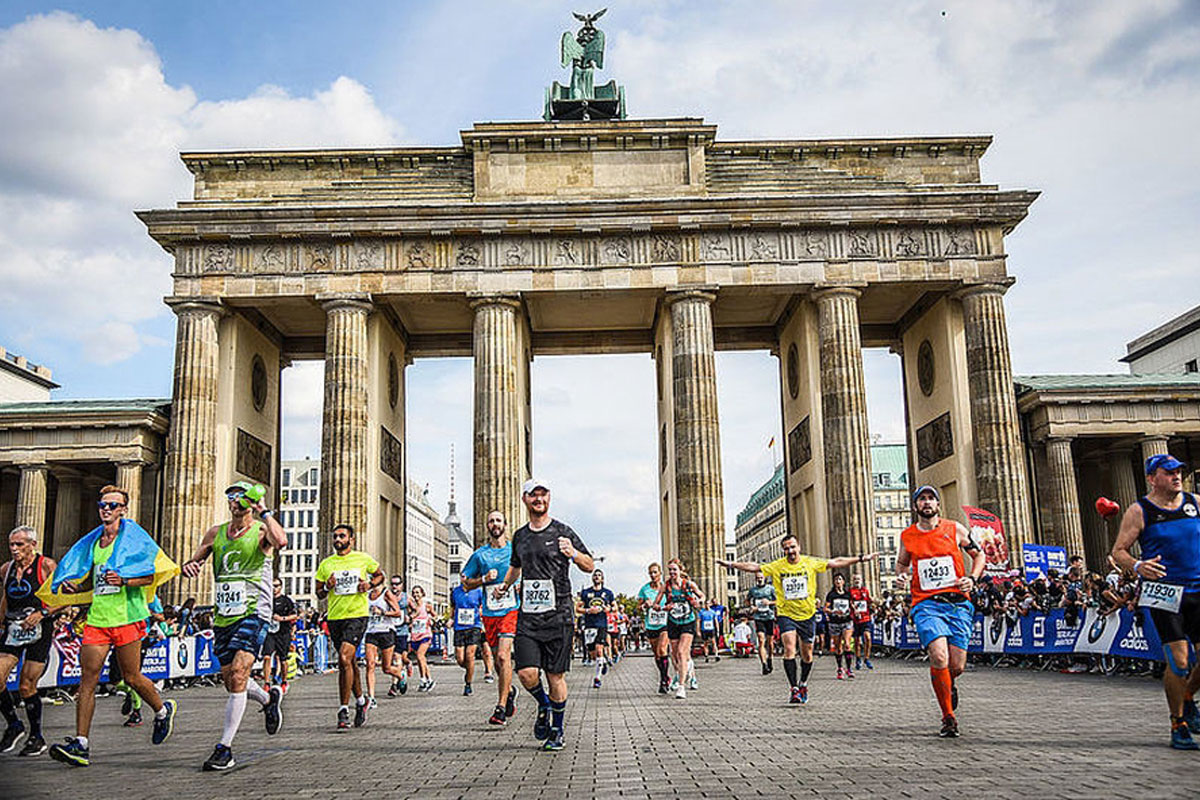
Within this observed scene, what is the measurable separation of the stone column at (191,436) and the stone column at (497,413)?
958cm

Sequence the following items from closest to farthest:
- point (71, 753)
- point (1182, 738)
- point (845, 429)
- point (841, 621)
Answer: point (1182, 738)
point (71, 753)
point (841, 621)
point (845, 429)

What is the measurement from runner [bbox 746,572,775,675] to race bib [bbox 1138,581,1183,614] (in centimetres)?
1349

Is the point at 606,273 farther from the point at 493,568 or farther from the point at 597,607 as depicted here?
the point at 493,568

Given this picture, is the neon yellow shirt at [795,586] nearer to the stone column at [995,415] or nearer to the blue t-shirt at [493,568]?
the blue t-shirt at [493,568]

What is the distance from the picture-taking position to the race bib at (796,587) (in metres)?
15.0

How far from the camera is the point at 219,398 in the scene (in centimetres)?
4025

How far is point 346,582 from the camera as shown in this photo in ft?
40.2

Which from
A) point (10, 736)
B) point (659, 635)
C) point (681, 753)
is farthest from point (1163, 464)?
point (10, 736)

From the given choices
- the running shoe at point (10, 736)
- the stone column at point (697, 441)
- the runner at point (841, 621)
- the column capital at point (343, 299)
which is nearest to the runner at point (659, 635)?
the runner at point (841, 621)

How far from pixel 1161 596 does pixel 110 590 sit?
9.15 metres

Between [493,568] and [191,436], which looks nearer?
[493,568]

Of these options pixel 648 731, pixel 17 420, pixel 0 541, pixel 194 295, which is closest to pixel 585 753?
pixel 648 731

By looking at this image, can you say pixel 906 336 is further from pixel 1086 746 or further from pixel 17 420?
pixel 1086 746

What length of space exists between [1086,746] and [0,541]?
4641 centimetres
